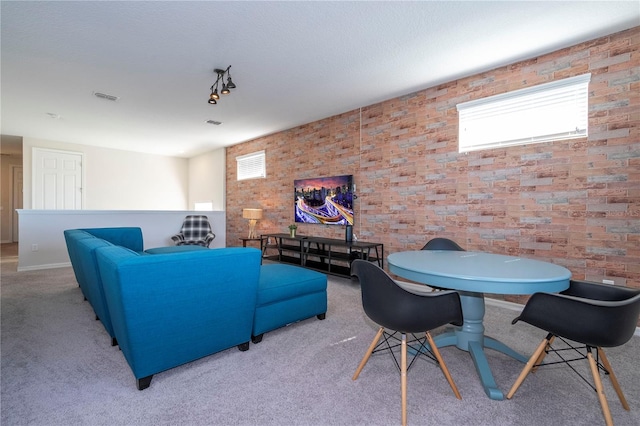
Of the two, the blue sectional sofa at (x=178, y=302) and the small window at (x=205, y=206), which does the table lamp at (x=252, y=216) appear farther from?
the blue sectional sofa at (x=178, y=302)

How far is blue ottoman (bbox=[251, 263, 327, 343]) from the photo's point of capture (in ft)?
7.49

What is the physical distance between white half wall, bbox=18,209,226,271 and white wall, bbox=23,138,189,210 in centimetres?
191

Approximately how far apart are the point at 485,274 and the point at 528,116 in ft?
7.74

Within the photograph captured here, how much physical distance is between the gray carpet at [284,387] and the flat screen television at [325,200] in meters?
2.43

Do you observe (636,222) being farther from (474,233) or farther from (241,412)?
(241,412)

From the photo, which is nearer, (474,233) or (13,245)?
(474,233)

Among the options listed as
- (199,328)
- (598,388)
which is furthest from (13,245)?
(598,388)

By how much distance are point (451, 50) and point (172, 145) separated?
647 cm

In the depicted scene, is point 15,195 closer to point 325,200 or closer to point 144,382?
point 325,200

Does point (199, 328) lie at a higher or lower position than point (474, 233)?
lower

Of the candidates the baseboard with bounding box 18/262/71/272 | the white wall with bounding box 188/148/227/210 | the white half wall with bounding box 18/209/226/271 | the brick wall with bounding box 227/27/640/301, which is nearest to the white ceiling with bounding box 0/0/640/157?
the brick wall with bounding box 227/27/640/301

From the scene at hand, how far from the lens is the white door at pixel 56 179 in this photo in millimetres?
6250

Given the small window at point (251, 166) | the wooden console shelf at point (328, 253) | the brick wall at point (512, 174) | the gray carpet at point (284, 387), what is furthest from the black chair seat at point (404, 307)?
the small window at point (251, 166)

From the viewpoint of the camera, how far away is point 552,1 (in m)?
2.21
